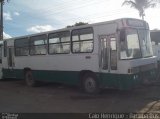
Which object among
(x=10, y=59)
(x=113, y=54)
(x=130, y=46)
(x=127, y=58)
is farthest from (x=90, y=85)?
(x=10, y=59)

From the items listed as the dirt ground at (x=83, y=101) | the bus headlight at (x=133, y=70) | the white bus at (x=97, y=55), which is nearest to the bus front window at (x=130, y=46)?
the white bus at (x=97, y=55)

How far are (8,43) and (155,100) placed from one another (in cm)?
1196

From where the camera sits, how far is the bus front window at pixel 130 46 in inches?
504

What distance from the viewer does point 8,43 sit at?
2105cm

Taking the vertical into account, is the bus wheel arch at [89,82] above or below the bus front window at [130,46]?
below

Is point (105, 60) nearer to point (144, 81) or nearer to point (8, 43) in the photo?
point (144, 81)

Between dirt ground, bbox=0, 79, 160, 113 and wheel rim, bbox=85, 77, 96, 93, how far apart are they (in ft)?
1.05

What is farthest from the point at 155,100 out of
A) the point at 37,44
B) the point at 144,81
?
the point at 37,44

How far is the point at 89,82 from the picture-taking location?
14.4 meters

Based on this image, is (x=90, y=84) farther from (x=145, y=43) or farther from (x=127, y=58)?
(x=145, y=43)

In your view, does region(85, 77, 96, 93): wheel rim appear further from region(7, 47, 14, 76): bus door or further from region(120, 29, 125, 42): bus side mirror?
region(7, 47, 14, 76): bus door

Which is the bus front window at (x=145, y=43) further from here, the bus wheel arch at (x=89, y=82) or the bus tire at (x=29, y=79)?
the bus tire at (x=29, y=79)

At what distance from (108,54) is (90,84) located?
70.4 inches

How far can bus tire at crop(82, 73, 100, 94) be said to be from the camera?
1406 cm
